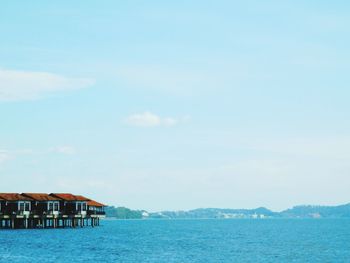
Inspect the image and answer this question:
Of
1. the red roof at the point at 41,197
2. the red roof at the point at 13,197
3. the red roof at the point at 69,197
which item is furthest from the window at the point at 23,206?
the red roof at the point at 69,197

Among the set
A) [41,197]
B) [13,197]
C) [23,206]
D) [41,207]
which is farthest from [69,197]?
[13,197]

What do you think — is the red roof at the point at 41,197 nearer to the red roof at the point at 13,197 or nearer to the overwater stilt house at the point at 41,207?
the overwater stilt house at the point at 41,207

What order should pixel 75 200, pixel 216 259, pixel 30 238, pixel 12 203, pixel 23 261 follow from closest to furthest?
1. pixel 23 261
2. pixel 216 259
3. pixel 30 238
4. pixel 12 203
5. pixel 75 200

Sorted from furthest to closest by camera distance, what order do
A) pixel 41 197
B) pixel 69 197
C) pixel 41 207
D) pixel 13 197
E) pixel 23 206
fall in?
pixel 69 197 < pixel 41 197 < pixel 41 207 < pixel 23 206 < pixel 13 197

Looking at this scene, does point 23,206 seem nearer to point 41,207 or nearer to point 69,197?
point 41,207

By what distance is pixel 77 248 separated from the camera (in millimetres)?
82250

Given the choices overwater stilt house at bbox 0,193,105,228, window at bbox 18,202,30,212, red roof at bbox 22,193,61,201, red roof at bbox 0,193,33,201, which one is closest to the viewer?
red roof at bbox 0,193,33,201

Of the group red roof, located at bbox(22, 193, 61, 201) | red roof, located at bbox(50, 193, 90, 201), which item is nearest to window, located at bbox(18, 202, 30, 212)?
red roof, located at bbox(22, 193, 61, 201)

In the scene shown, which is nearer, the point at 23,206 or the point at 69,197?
the point at 23,206

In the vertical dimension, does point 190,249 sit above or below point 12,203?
below

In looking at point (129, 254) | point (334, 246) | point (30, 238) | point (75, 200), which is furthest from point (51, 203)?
point (334, 246)

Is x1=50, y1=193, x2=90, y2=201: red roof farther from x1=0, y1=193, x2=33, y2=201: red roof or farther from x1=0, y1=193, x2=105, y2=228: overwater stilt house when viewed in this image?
x1=0, y1=193, x2=33, y2=201: red roof

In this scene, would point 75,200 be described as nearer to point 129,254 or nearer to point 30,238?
point 30,238

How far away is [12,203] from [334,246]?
57.3m
